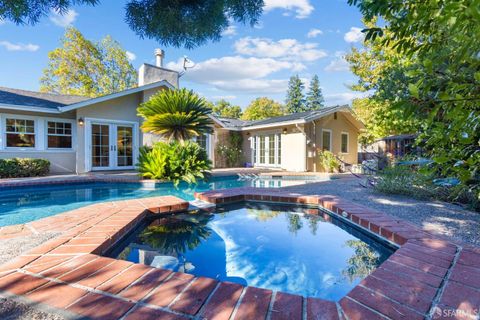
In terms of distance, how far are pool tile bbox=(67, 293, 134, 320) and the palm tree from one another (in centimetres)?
703

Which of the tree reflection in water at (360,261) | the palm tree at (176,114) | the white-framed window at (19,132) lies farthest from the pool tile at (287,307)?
the white-framed window at (19,132)

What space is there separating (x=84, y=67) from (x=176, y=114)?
21948mm

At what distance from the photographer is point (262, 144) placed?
1605cm

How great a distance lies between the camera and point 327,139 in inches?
587

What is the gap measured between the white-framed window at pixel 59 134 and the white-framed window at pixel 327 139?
1258 cm

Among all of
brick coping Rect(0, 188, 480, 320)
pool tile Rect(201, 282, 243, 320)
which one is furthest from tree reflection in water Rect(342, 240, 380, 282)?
pool tile Rect(201, 282, 243, 320)

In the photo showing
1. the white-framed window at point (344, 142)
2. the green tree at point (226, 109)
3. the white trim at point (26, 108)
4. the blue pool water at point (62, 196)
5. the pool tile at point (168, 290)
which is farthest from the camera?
the green tree at point (226, 109)

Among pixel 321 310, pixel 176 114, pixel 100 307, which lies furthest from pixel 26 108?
pixel 321 310

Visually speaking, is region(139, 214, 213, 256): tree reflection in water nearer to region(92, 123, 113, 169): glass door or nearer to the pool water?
the pool water

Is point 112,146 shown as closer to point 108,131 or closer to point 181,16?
point 108,131

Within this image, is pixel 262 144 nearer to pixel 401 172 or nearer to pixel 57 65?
pixel 401 172

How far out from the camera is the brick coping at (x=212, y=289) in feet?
5.30

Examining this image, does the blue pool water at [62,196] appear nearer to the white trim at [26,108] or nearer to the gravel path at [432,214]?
the white trim at [26,108]

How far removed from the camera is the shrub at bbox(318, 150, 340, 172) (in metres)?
13.5
